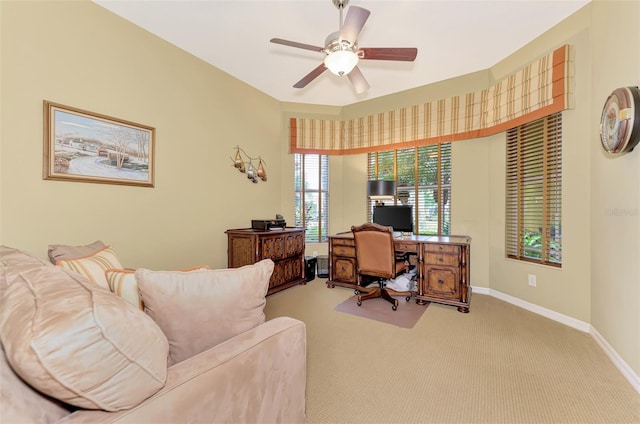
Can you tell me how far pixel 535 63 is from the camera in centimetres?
300

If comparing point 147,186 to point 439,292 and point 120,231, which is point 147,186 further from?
point 439,292

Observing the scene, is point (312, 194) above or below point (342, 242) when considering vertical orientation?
above

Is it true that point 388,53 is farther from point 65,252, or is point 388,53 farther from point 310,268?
point 310,268

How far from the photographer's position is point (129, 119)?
2.72 m

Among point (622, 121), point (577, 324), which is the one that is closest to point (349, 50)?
point (622, 121)

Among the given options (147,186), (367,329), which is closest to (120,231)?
(147,186)

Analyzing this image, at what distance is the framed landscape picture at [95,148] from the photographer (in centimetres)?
222

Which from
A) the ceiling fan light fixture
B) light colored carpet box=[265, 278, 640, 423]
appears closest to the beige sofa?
light colored carpet box=[265, 278, 640, 423]

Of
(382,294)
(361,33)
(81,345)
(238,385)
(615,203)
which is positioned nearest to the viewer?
(81,345)

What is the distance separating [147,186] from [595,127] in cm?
433

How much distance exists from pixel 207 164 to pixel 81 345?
123 inches

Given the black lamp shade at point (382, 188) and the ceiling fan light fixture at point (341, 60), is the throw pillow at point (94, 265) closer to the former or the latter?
the ceiling fan light fixture at point (341, 60)

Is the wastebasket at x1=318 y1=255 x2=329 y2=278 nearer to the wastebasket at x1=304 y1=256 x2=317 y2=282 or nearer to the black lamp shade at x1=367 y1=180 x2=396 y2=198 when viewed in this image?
the wastebasket at x1=304 y1=256 x2=317 y2=282

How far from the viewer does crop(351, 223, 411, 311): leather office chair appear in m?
3.13
